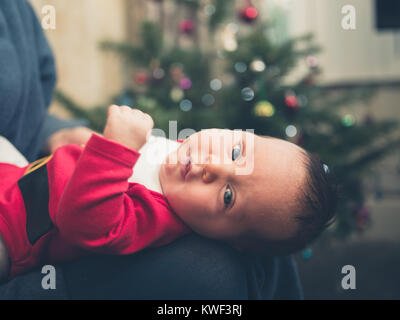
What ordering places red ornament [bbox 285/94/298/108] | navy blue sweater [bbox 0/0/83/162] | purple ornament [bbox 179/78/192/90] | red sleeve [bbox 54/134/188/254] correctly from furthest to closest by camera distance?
1. purple ornament [bbox 179/78/192/90]
2. red ornament [bbox 285/94/298/108]
3. navy blue sweater [bbox 0/0/83/162]
4. red sleeve [bbox 54/134/188/254]

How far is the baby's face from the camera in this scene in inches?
23.4

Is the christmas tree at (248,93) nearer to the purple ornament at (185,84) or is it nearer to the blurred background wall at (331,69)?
the purple ornament at (185,84)

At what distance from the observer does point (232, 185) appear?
→ 1.99ft

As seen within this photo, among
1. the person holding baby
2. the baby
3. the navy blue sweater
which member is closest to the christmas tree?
the navy blue sweater

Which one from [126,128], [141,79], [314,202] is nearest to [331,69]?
[141,79]

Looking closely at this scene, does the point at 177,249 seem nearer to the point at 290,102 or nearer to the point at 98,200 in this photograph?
the point at 98,200

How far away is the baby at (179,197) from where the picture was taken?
1.79ft

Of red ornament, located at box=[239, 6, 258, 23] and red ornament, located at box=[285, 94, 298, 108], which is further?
red ornament, located at box=[239, 6, 258, 23]

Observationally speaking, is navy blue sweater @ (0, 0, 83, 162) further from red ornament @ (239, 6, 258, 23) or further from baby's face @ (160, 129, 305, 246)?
red ornament @ (239, 6, 258, 23)

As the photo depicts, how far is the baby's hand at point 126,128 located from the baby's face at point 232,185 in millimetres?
86

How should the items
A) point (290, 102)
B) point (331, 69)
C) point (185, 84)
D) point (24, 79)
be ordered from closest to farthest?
point (24, 79) → point (290, 102) → point (185, 84) → point (331, 69)

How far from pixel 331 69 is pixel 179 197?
7.05 ft

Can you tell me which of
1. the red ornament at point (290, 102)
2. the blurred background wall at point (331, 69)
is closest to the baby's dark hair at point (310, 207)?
the red ornament at point (290, 102)
